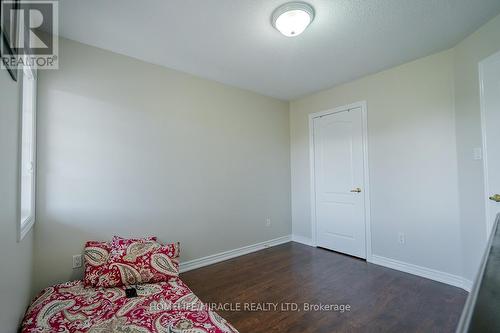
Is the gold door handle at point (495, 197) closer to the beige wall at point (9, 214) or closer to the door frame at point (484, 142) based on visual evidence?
the door frame at point (484, 142)

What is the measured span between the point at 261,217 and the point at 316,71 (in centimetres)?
219

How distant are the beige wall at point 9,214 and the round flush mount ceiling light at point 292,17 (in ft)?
5.62

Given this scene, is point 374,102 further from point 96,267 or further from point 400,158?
point 96,267

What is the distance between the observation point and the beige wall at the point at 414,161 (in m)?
2.33

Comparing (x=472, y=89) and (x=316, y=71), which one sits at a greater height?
(x=316, y=71)

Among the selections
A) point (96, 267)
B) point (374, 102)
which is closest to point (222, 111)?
point (374, 102)

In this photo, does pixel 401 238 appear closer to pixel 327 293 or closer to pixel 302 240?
pixel 327 293

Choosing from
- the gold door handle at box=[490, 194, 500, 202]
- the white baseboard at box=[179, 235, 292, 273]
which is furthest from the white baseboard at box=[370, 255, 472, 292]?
the white baseboard at box=[179, 235, 292, 273]

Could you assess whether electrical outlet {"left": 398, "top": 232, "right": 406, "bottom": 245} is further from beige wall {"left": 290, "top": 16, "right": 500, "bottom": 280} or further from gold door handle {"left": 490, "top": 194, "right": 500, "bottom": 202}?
gold door handle {"left": 490, "top": 194, "right": 500, "bottom": 202}

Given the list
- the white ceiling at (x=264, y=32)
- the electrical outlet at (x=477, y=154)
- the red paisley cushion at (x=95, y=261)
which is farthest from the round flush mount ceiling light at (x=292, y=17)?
the red paisley cushion at (x=95, y=261)

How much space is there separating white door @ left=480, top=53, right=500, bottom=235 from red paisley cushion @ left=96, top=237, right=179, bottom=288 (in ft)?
9.10

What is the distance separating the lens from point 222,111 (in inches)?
122

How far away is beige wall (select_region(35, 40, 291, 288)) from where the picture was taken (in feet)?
6.57

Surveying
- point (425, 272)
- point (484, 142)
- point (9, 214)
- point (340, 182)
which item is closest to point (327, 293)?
point (425, 272)
